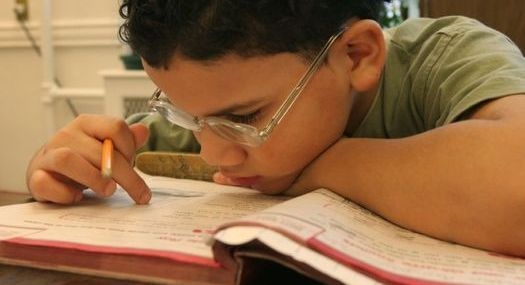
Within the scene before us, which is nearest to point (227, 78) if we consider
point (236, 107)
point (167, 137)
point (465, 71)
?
point (236, 107)

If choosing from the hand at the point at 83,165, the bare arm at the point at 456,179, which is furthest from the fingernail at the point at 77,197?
the bare arm at the point at 456,179

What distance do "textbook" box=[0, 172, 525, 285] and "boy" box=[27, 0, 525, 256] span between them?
3 cm

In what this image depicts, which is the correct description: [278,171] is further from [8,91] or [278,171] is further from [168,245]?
[8,91]

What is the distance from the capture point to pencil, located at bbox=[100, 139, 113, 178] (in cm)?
62

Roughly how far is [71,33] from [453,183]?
64.3 inches

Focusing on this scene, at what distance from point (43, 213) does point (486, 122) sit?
40 centimetres

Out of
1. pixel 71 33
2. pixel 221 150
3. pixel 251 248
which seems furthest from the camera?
pixel 71 33

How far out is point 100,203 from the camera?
63cm

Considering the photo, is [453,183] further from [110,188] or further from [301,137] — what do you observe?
[110,188]

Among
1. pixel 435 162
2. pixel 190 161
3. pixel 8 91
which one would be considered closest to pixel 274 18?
pixel 435 162

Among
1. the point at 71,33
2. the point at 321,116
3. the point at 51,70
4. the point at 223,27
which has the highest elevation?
the point at 223,27

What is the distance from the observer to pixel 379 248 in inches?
15.8

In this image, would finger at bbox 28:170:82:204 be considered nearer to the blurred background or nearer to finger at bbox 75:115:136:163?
finger at bbox 75:115:136:163

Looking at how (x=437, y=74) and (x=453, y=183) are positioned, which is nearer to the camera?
(x=453, y=183)
